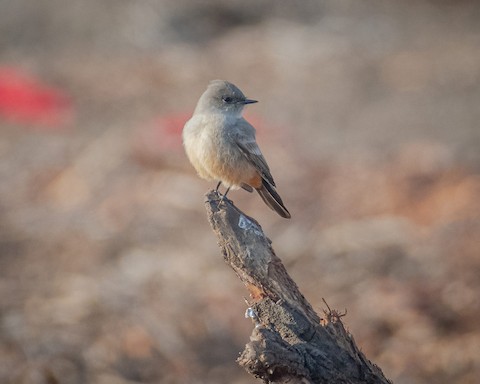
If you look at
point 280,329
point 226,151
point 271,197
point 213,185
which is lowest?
point 280,329

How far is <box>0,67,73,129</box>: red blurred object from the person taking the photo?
1393 cm

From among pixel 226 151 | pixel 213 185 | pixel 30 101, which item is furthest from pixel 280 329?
pixel 30 101

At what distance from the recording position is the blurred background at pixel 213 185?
9.02m

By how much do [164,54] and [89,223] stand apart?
5.46 metres

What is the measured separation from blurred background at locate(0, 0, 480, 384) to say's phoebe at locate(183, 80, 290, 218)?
2487 mm

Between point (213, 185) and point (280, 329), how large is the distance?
Answer: 21.4 feet

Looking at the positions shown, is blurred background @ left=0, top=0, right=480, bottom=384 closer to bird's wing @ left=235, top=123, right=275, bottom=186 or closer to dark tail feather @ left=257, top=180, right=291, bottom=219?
dark tail feather @ left=257, top=180, right=291, bottom=219

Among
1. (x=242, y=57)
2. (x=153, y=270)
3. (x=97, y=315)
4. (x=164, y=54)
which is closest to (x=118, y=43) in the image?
(x=164, y=54)

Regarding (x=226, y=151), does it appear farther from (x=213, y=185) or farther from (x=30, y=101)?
(x=30, y=101)

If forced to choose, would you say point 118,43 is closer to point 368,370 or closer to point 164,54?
point 164,54

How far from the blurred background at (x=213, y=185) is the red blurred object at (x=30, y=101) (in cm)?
3

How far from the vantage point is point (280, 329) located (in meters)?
4.87

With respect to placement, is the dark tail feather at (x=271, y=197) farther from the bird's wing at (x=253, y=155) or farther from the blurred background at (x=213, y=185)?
the blurred background at (x=213, y=185)

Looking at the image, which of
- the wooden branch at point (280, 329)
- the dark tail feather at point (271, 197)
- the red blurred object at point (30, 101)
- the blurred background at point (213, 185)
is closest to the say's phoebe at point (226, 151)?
the dark tail feather at point (271, 197)
